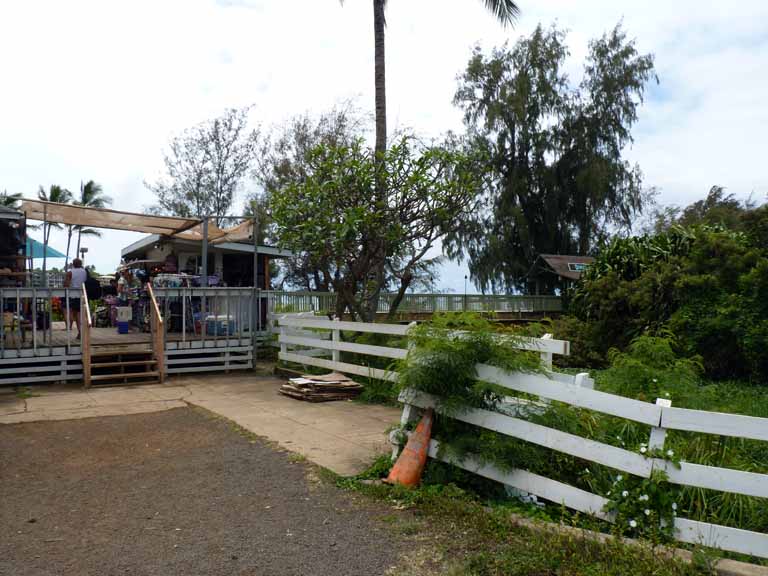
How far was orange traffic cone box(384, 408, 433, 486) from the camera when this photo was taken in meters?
5.64

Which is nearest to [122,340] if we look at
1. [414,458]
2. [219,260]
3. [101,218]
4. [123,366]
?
[123,366]

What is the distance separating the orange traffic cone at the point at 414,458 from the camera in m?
5.64

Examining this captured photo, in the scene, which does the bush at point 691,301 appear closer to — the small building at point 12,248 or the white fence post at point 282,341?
the white fence post at point 282,341

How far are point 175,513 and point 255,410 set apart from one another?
14.1 ft

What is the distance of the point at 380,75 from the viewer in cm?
1505

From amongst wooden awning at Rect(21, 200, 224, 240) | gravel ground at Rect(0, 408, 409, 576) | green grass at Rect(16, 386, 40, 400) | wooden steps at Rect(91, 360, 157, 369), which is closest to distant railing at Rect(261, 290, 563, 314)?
wooden awning at Rect(21, 200, 224, 240)

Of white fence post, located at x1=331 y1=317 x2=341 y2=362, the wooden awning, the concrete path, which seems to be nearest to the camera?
the concrete path

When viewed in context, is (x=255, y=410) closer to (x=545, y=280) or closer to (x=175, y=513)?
(x=175, y=513)

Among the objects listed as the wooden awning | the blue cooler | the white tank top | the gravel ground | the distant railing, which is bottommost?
the gravel ground

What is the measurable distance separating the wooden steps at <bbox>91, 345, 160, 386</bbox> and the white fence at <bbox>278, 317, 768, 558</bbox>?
7.20 meters

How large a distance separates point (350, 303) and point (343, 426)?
181 inches

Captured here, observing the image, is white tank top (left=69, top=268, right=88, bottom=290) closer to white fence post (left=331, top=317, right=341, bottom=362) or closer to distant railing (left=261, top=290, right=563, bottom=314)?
distant railing (left=261, top=290, right=563, bottom=314)

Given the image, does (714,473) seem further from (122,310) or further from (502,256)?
(502,256)

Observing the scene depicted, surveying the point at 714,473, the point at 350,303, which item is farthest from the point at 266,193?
the point at 714,473
